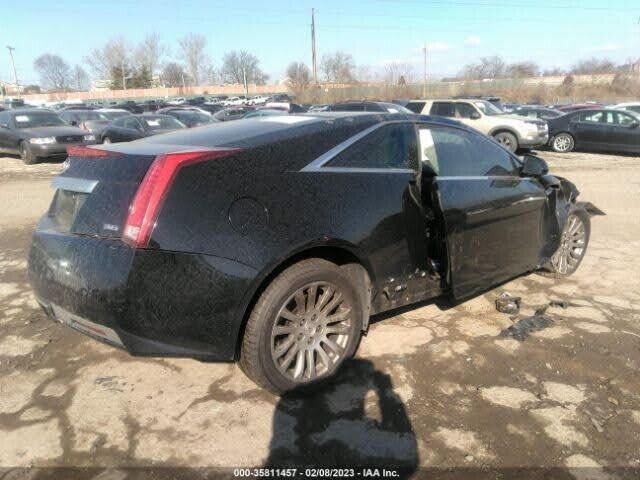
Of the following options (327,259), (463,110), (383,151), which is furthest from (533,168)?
(463,110)

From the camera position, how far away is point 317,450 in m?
2.54

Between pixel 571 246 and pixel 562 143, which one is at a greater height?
pixel 571 246

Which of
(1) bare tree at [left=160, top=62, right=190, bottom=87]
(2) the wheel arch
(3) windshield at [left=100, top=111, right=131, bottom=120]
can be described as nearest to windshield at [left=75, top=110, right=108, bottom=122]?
(3) windshield at [left=100, top=111, right=131, bottom=120]

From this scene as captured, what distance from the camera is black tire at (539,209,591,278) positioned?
15.8 ft

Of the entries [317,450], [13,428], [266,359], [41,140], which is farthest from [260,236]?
[41,140]

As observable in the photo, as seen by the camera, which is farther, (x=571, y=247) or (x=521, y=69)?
(x=521, y=69)

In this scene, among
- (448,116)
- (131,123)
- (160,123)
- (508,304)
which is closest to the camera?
(508,304)

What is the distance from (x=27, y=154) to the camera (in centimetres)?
1335

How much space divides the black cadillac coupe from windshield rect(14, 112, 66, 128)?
1285 cm

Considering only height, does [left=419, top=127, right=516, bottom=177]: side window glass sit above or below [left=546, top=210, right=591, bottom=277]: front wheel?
above

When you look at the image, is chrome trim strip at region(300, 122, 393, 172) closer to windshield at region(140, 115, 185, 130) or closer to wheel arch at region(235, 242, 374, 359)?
wheel arch at region(235, 242, 374, 359)

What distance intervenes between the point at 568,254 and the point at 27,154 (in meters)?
13.5

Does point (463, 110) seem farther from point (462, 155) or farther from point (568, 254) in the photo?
point (462, 155)

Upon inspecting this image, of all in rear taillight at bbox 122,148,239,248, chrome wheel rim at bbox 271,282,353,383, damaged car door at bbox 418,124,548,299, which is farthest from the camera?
damaged car door at bbox 418,124,548,299
